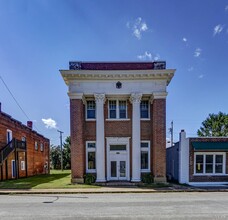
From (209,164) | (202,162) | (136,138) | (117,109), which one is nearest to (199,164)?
(202,162)

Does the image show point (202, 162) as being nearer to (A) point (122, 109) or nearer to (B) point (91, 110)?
(A) point (122, 109)

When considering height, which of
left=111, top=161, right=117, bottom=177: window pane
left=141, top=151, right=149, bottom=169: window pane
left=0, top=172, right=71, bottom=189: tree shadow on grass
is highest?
left=141, top=151, right=149, bottom=169: window pane

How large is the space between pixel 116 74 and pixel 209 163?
10.4 m

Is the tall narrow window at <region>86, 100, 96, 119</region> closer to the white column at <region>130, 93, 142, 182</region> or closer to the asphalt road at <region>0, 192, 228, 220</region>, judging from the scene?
the white column at <region>130, 93, 142, 182</region>

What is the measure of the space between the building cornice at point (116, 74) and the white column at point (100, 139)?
1630mm

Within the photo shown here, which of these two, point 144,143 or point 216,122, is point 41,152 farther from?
point 216,122

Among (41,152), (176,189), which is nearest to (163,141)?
(176,189)

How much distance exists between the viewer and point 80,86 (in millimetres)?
16891

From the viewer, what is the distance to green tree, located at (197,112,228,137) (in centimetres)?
3638

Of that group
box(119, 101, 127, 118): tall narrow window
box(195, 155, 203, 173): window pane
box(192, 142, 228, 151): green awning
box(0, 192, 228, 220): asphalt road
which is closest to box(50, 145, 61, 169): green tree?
box(119, 101, 127, 118): tall narrow window

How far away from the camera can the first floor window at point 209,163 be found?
54.6ft

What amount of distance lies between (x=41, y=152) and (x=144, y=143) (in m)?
23.1

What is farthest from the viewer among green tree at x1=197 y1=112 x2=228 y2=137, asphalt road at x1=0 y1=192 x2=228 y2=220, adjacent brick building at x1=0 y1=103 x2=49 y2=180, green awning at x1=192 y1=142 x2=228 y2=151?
green tree at x1=197 y1=112 x2=228 y2=137

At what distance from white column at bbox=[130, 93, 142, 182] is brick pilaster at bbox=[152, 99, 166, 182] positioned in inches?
50.2
